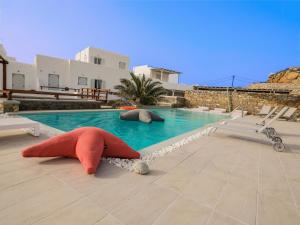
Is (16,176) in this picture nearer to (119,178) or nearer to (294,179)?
(119,178)

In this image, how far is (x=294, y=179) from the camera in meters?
3.15

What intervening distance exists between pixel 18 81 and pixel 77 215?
2130cm

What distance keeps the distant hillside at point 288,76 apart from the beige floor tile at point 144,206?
44.0 m

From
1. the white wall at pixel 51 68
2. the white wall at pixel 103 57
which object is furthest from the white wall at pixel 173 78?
the white wall at pixel 51 68

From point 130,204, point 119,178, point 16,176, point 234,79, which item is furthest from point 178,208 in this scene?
point 234,79

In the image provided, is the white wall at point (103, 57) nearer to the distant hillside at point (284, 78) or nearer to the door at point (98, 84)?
the door at point (98, 84)

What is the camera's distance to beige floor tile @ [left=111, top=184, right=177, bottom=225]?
6.33 feet

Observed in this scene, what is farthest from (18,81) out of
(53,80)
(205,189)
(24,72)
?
(205,189)

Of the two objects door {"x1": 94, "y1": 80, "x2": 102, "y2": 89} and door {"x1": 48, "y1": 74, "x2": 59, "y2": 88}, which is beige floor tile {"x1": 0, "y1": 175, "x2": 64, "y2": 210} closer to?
door {"x1": 48, "y1": 74, "x2": 59, "y2": 88}

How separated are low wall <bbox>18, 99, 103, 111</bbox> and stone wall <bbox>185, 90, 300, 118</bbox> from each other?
38.2 feet

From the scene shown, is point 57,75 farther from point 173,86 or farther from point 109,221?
point 109,221

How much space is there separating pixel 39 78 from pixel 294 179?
21.2 metres

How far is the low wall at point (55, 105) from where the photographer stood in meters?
9.48

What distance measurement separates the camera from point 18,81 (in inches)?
728
